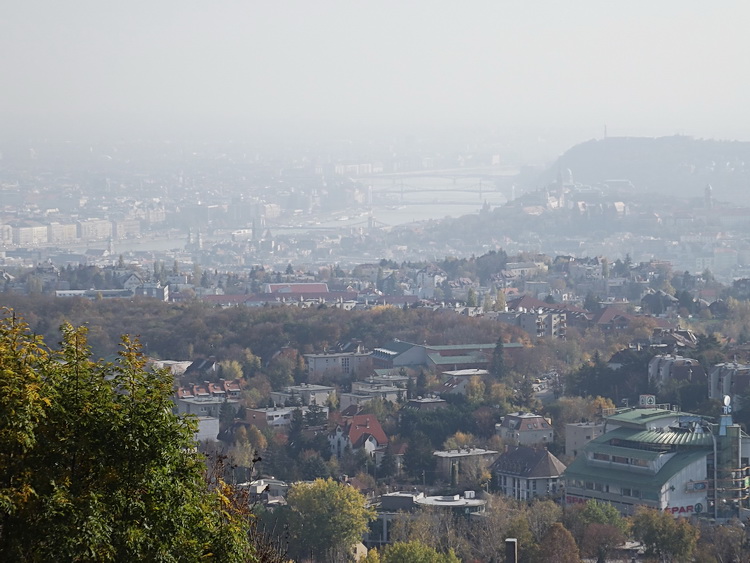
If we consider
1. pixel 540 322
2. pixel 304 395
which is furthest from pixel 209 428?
pixel 540 322

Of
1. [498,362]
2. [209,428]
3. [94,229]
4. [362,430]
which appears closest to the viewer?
[362,430]

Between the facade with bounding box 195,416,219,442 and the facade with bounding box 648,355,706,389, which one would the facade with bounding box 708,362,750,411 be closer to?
the facade with bounding box 648,355,706,389

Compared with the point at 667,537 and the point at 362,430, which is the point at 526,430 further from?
the point at 667,537

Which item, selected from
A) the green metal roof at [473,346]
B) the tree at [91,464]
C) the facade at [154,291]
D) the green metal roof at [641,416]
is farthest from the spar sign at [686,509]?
the facade at [154,291]

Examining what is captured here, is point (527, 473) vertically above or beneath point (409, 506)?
beneath

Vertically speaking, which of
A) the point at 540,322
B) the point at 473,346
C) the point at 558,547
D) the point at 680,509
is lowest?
the point at 540,322
